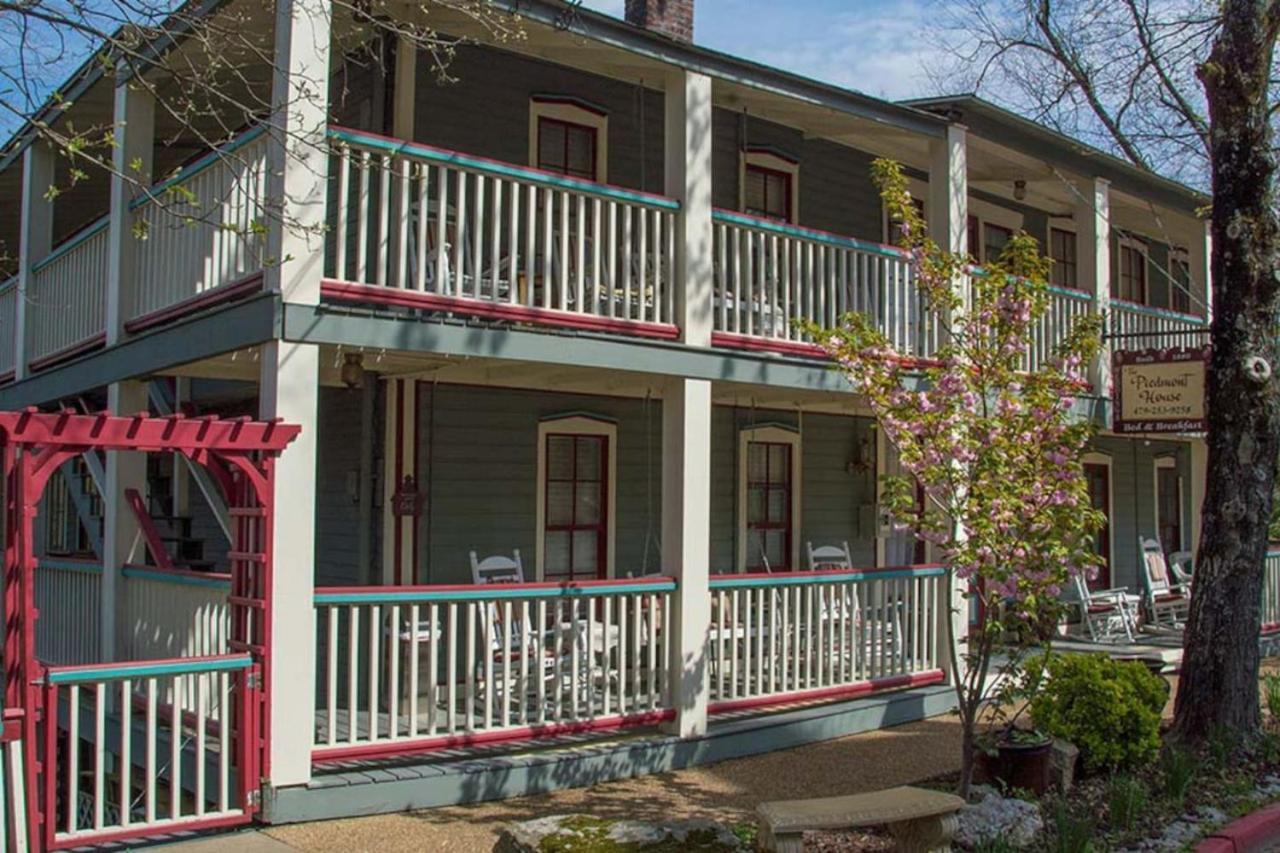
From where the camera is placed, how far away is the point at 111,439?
22.5ft

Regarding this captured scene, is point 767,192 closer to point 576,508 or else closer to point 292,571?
point 576,508

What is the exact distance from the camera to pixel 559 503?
476 inches

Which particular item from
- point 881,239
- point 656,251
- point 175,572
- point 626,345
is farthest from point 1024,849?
point 881,239

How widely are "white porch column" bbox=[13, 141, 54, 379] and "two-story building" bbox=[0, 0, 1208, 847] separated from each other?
36 mm

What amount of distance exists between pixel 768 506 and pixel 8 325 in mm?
8919

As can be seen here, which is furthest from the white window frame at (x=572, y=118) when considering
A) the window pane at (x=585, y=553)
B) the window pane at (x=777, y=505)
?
the window pane at (x=777, y=505)

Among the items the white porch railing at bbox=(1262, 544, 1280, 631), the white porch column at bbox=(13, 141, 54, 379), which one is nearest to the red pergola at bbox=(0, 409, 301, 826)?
the white porch column at bbox=(13, 141, 54, 379)

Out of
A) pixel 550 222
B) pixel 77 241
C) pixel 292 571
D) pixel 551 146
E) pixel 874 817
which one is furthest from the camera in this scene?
pixel 551 146

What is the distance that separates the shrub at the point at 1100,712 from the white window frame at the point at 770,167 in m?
6.68

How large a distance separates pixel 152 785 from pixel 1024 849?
4787 millimetres

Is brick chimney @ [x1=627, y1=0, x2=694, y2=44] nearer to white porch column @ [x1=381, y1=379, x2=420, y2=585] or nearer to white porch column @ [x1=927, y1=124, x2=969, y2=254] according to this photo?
white porch column @ [x1=927, y1=124, x2=969, y2=254]

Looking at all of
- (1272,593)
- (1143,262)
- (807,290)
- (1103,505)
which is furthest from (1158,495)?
(807,290)

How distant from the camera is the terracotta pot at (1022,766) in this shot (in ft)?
25.8

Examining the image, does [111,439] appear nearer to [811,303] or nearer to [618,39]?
[618,39]
